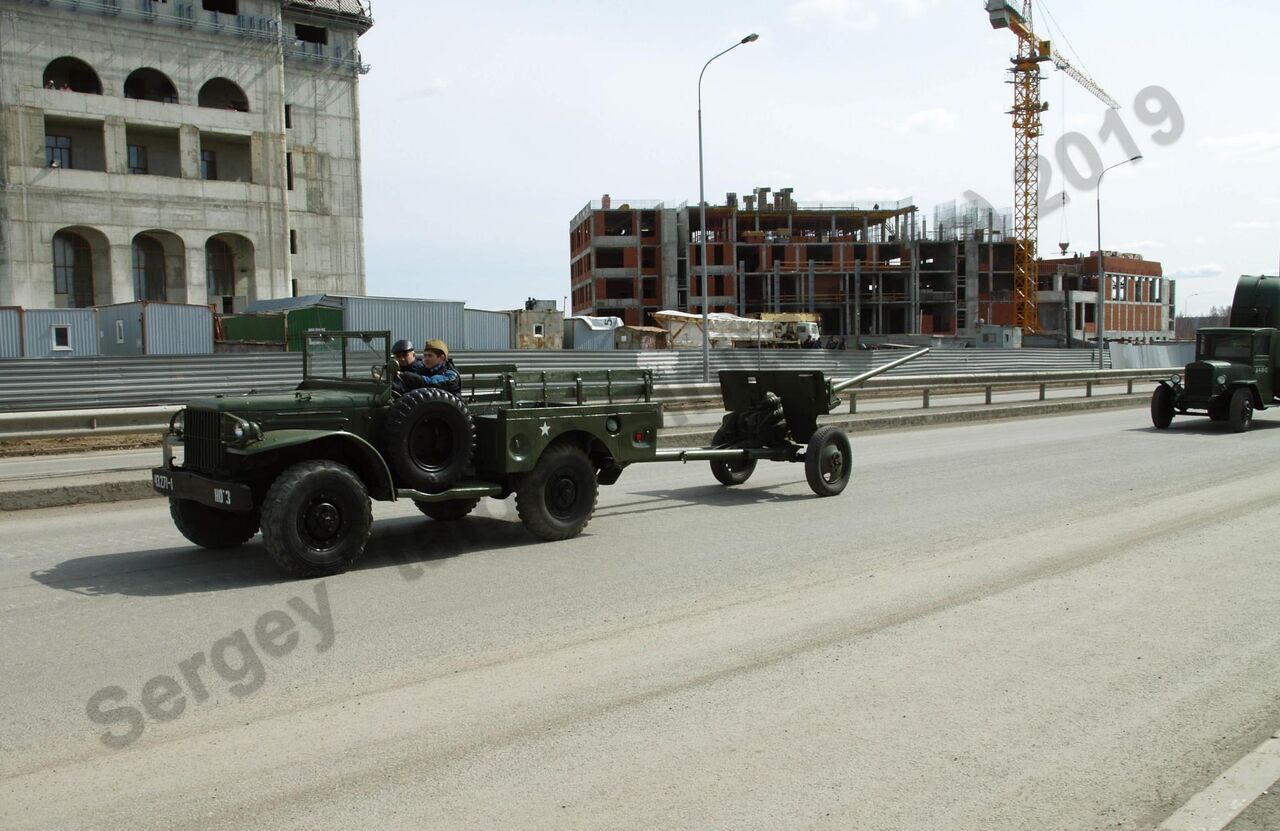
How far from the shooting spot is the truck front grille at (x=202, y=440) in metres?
7.79

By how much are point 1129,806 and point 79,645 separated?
5.58 meters

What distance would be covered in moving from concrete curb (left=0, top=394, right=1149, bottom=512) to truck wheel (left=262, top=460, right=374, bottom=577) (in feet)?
18.3

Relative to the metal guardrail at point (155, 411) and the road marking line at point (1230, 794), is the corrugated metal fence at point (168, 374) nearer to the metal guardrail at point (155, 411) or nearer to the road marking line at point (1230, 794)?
the metal guardrail at point (155, 411)

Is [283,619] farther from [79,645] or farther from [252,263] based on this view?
[252,263]

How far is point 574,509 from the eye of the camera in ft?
30.9

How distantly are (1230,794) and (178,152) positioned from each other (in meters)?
58.2

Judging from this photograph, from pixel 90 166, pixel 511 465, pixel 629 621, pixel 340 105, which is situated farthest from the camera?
pixel 340 105

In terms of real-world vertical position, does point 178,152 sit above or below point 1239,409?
above

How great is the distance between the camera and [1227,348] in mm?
20328

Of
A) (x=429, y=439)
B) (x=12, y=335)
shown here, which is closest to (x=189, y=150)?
(x=12, y=335)

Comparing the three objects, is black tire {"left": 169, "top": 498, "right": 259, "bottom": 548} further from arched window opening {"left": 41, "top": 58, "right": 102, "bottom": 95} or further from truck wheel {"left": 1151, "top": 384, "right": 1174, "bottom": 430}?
arched window opening {"left": 41, "top": 58, "right": 102, "bottom": 95}

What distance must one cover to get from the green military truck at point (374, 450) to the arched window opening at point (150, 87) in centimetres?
4978

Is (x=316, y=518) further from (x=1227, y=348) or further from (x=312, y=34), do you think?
(x=312, y=34)

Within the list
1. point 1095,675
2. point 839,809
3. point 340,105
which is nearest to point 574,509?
point 1095,675
